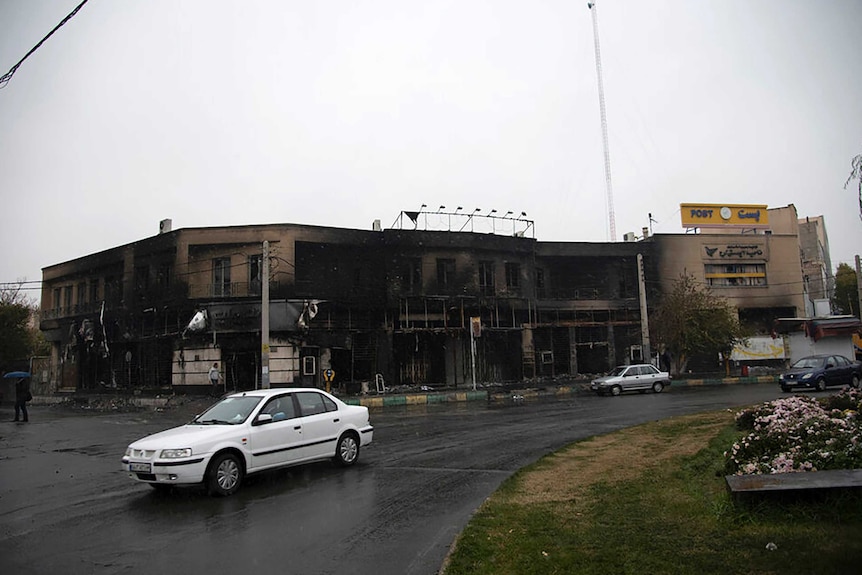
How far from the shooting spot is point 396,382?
3581 centimetres

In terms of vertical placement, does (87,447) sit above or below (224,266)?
below

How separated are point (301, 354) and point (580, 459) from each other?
23.6m

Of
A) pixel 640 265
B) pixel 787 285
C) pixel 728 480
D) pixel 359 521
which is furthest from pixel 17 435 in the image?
pixel 787 285

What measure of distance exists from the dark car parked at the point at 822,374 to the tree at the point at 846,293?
45.5 meters

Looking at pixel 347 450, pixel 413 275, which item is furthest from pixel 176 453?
pixel 413 275

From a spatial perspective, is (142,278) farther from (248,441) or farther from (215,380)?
(248,441)

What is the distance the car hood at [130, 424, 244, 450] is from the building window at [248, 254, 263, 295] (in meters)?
24.4

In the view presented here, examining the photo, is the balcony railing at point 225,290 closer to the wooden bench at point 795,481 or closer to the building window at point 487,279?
the building window at point 487,279

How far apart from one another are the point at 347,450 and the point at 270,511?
3.25 m

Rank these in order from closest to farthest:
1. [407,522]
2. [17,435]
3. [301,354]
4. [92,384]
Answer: [407,522]
[17,435]
[301,354]
[92,384]

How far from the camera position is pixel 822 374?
2436 cm

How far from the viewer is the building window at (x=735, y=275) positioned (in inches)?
1834

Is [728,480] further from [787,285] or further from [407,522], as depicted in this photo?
[787,285]

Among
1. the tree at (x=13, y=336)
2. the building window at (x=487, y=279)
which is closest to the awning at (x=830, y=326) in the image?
the building window at (x=487, y=279)
